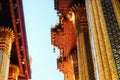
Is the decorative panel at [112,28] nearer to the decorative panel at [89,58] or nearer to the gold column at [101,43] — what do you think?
the gold column at [101,43]

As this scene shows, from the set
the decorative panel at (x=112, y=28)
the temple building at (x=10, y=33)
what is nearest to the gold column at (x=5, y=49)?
the temple building at (x=10, y=33)

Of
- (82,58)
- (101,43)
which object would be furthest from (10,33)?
(101,43)

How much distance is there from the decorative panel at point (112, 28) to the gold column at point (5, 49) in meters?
3.50

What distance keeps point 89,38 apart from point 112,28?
231cm

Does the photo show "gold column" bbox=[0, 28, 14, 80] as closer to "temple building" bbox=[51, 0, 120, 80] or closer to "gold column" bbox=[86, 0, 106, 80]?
"temple building" bbox=[51, 0, 120, 80]

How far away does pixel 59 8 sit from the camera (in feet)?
29.6

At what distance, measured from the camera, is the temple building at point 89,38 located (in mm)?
5062

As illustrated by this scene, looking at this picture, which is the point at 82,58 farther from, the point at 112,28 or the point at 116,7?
the point at 112,28

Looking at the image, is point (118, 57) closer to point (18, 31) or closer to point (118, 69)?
point (118, 69)

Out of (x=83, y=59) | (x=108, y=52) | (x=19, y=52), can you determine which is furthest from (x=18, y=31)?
(x=108, y=52)

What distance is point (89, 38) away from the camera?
26.1 ft

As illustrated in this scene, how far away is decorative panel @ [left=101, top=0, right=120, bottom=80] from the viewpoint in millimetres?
5129

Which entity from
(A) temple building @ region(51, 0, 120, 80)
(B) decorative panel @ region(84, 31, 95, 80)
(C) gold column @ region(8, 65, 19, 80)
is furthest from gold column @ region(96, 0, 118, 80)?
(C) gold column @ region(8, 65, 19, 80)

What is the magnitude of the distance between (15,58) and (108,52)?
6186 mm
